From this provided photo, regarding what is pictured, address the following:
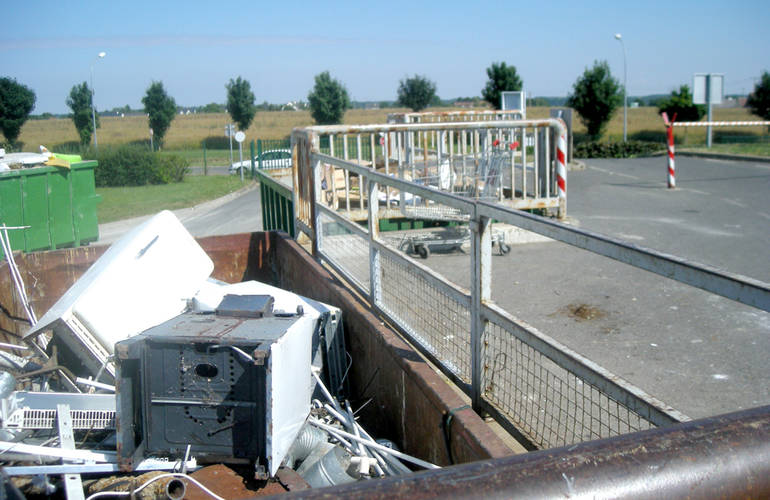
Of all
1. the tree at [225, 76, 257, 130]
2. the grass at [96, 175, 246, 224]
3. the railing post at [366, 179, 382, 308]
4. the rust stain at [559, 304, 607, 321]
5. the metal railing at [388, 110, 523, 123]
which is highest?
the tree at [225, 76, 257, 130]

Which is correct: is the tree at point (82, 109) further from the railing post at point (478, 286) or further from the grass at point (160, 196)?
the railing post at point (478, 286)

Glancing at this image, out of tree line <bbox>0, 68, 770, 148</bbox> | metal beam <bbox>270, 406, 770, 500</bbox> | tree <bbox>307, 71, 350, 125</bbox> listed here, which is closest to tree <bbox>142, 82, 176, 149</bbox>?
tree line <bbox>0, 68, 770, 148</bbox>

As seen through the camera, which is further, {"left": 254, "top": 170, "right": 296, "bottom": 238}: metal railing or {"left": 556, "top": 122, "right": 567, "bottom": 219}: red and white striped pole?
{"left": 556, "top": 122, "right": 567, "bottom": 219}: red and white striped pole

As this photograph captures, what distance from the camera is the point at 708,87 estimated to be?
90.4 ft

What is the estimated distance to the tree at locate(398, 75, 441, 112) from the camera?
67375 millimetres

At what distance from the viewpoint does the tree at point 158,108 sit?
4103cm

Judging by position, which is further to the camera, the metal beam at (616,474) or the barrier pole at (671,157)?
the barrier pole at (671,157)

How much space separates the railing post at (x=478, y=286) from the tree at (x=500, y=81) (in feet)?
170

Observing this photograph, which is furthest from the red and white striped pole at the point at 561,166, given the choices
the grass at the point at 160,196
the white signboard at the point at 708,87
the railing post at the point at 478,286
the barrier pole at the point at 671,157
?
the white signboard at the point at 708,87

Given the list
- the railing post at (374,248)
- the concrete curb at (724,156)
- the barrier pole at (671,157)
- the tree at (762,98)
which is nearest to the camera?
the railing post at (374,248)

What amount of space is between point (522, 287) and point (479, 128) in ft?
10.7

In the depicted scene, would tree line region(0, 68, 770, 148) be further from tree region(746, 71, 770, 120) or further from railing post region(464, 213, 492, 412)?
railing post region(464, 213, 492, 412)

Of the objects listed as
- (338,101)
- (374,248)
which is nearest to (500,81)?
(338,101)

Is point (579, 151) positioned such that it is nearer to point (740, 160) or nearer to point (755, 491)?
point (740, 160)
